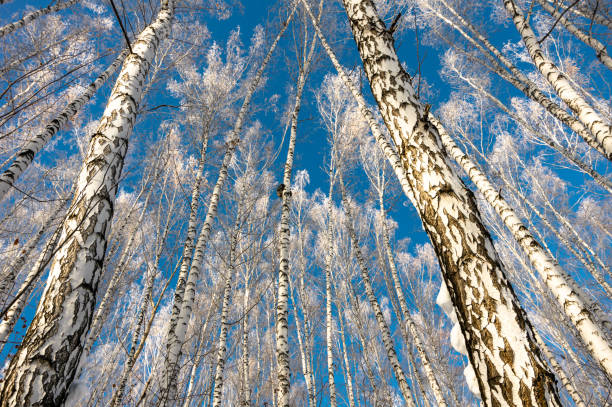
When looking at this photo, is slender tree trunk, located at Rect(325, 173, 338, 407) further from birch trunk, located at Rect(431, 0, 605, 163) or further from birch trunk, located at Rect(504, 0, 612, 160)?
birch trunk, located at Rect(504, 0, 612, 160)

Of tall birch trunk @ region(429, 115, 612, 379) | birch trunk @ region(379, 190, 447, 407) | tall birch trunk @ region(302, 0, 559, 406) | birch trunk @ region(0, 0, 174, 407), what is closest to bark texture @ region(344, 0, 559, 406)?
tall birch trunk @ region(302, 0, 559, 406)

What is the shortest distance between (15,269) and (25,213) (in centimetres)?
936

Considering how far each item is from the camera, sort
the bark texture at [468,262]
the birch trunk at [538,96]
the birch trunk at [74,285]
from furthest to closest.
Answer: the birch trunk at [538,96] → the birch trunk at [74,285] → the bark texture at [468,262]

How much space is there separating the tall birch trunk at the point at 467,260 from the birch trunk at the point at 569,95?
126 inches

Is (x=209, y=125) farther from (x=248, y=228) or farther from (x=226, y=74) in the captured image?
(x=248, y=228)

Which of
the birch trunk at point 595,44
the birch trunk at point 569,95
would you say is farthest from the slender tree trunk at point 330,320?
the birch trunk at point 595,44

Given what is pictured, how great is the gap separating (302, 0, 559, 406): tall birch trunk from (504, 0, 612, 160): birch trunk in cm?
321

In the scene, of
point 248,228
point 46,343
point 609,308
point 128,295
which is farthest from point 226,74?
point 609,308

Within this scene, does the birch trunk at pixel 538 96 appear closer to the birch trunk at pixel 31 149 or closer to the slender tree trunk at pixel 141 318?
the slender tree trunk at pixel 141 318

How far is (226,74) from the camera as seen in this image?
7832 millimetres

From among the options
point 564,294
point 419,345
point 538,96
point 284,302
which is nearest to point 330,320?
point 419,345

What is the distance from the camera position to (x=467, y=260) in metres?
1.43

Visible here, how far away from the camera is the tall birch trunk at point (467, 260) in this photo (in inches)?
46.7

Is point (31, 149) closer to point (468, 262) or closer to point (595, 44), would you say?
point (468, 262)
